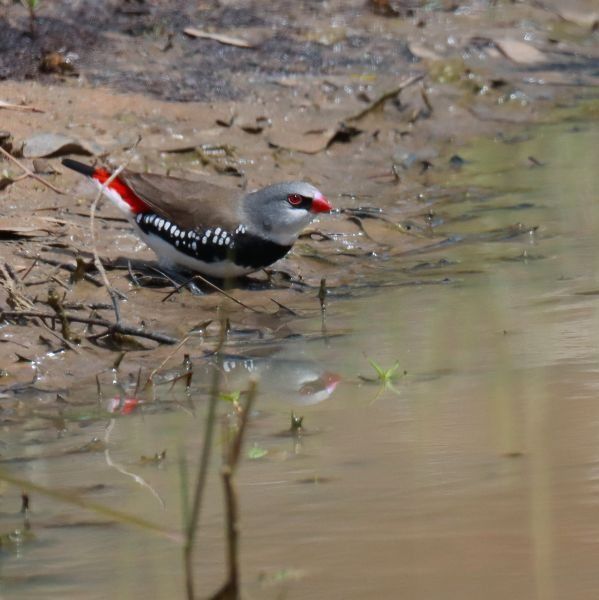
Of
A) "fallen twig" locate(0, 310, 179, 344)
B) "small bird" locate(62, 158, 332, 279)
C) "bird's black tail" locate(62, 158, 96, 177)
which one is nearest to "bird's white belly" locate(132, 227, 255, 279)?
"small bird" locate(62, 158, 332, 279)

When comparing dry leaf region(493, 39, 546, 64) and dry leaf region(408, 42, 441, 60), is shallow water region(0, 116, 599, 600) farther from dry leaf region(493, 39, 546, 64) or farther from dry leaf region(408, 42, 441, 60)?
dry leaf region(493, 39, 546, 64)

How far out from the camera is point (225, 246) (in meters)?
6.72

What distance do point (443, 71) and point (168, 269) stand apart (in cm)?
493

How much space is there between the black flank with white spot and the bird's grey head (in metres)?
0.04

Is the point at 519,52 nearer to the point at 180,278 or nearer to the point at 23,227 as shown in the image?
the point at 180,278

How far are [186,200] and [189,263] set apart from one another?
0.33m

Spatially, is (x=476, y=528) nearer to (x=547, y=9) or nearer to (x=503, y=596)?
(x=503, y=596)

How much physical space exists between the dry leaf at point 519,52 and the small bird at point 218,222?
5614 mm

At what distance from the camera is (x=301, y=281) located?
22.6 ft

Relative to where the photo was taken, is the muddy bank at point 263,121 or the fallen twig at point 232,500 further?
the muddy bank at point 263,121

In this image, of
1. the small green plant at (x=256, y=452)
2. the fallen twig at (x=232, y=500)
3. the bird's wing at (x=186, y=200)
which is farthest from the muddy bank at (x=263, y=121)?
the fallen twig at (x=232, y=500)

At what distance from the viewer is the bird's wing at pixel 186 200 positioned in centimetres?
680

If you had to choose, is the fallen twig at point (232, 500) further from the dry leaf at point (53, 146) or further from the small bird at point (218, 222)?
the dry leaf at point (53, 146)

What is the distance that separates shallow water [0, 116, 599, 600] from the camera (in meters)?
3.10
